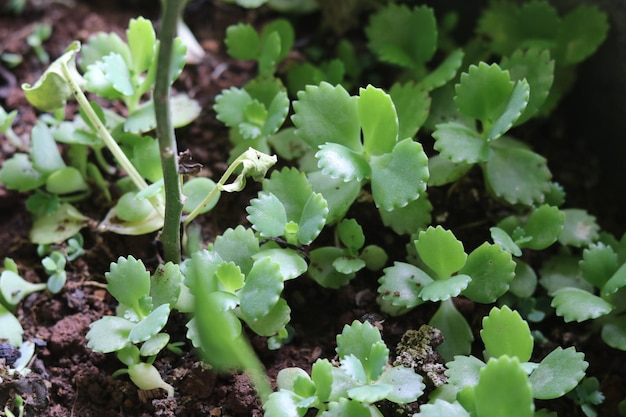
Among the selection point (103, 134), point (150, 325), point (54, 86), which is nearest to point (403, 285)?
point (150, 325)

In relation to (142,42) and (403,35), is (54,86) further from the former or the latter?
(403,35)

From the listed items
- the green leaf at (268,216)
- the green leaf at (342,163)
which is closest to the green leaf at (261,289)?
the green leaf at (268,216)

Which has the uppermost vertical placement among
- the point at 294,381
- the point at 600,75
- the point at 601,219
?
the point at 600,75

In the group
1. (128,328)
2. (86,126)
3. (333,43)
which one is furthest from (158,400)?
(333,43)

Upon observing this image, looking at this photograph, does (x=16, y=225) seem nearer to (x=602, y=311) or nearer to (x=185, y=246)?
(x=185, y=246)

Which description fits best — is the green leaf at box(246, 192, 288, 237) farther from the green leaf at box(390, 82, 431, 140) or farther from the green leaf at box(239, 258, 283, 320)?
the green leaf at box(390, 82, 431, 140)
